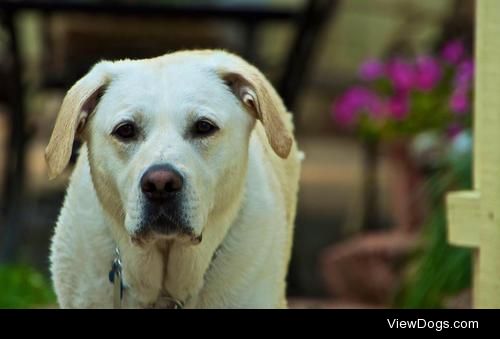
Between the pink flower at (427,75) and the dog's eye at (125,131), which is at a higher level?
the pink flower at (427,75)

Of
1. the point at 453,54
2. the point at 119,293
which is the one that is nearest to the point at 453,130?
the point at 453,54

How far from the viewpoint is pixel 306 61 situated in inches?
247

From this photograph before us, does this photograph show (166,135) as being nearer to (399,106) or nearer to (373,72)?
(399,106)

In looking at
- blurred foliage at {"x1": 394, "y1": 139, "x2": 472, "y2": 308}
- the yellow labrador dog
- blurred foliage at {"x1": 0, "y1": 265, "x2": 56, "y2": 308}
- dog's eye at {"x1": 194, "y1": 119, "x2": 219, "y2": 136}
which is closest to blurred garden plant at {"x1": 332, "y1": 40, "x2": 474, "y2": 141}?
blurred foliage at {"x1": 394, "y1": 139, "x2": 472, "y2": 308}

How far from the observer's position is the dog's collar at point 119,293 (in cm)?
370

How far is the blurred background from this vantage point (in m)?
5.97

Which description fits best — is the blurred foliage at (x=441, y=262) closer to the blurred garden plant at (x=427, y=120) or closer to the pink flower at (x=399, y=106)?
the blurred garden plant at (x=427, y=120)

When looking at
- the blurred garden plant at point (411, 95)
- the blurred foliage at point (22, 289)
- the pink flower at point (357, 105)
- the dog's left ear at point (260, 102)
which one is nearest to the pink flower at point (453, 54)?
the blurred garden plant at point (411, 95)

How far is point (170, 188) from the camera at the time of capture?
3322 millimetres

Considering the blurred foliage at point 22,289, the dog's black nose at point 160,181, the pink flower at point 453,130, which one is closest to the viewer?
the dog's black nose at point 160,181

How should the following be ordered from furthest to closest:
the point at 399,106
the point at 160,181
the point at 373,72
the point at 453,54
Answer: the point at 373,72, the point at 399,106, the point at 453,54, the point at 160,181

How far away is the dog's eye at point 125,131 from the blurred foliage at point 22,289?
2208 mm

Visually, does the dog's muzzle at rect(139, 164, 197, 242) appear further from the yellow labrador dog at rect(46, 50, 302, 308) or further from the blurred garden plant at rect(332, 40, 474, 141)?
the blurred garden plant at rect(332, 40, 474, 141)

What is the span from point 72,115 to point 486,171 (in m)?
1.36
